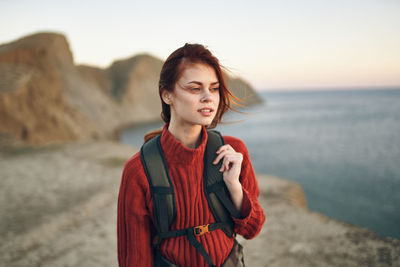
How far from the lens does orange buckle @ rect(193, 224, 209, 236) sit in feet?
5.13

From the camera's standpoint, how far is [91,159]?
33.7 feet

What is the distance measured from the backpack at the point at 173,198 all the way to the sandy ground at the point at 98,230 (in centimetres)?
300

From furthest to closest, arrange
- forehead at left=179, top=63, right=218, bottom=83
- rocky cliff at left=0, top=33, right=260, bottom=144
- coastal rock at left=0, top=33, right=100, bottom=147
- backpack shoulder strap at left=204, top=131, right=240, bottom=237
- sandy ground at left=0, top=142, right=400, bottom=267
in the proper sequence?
1. coastal rock at left=0, top=33, right=100, bottom=147
2. rocky cliff at left=0, top=33, right=260, bottom=144
3. sandy ground at left=0, top=142, right=400, bottom=267
4. backpack shoulder strap at left=204, top=131, right=240, bottom=237
5. forehead at left=179, top=63, right=218, bottom=83

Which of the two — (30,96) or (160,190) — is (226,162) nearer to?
(160,190)

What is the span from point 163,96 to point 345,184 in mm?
16399

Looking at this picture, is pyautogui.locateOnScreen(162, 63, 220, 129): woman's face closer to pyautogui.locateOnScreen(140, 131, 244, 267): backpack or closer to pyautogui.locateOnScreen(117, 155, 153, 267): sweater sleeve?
pyautogui.locateOnScreen(140, 131, 244, 267): backpack

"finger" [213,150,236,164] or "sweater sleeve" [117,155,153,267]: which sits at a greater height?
"finger" [213,150,236,164]

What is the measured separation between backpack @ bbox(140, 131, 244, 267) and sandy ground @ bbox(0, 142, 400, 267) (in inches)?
118

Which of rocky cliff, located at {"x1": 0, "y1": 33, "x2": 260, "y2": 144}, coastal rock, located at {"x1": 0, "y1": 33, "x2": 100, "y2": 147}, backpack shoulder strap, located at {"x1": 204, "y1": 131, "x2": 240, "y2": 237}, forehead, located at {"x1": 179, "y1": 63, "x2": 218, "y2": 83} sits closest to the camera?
forehead, located at {"x1": 179, "y1": 63, "x2": 218, "y2": 83}

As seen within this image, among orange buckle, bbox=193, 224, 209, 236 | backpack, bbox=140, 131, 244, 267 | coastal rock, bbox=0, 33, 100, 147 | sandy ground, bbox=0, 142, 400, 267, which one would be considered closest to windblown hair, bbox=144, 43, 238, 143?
backpack, bbox=140, 131, 244, 267

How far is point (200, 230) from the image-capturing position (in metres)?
1.57

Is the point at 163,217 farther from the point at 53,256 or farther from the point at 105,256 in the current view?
the point at 53,256

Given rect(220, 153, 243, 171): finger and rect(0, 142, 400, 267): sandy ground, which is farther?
rect(0, 142, 400, 267): sandy ground

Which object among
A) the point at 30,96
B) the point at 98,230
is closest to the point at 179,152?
the point at 98,230
